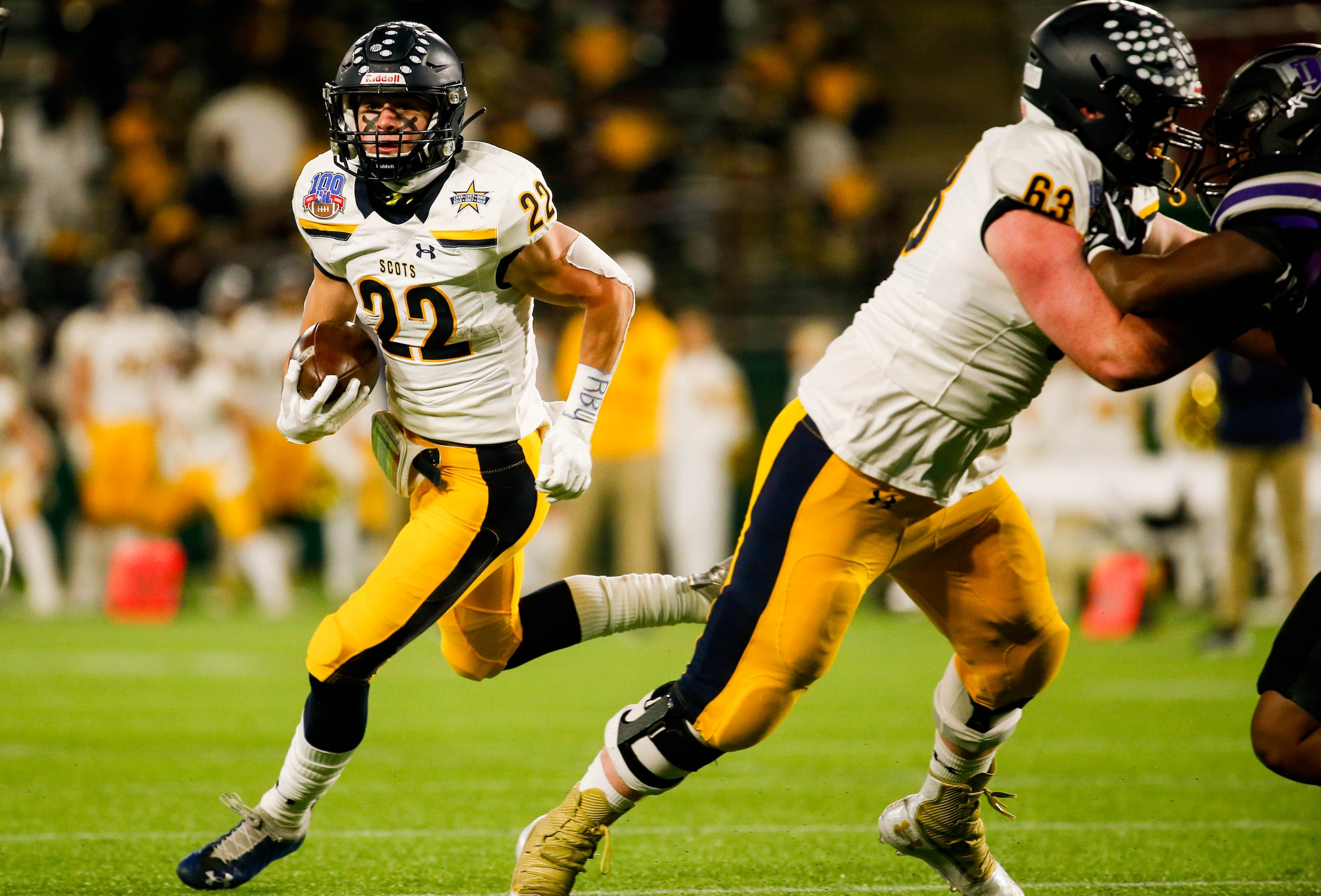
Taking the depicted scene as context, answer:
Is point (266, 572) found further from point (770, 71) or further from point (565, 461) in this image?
point (565, 461)

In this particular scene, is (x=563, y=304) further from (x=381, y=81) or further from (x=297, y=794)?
(x=297, y=794)

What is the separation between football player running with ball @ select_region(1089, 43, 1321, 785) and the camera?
2.71 meters

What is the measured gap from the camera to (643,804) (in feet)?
15.8

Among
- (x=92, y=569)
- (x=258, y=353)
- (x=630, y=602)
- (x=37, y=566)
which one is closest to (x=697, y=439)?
(x=258, y=353)

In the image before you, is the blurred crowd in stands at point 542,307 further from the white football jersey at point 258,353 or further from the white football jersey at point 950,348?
the white football jersey at point 950,348

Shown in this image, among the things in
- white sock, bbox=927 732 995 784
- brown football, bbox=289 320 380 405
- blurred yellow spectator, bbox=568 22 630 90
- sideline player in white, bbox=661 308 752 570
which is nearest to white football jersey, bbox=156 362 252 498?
sideline player in white, bbox=661 308 752 570

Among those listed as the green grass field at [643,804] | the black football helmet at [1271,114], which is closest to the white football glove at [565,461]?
the green grass field at [643,804]

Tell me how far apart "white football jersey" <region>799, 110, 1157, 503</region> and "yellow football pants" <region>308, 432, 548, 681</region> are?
35.1 inches

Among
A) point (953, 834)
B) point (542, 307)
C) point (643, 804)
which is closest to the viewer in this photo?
point (953, 834)

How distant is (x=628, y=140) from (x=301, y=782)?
10310 mm

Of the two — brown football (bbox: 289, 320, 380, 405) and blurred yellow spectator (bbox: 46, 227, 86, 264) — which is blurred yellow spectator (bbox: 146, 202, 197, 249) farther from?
brown football (bbox: 289, 320, 380, 405)

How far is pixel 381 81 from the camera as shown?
348 cm

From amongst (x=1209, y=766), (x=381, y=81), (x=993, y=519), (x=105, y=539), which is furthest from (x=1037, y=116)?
(x=105, y=539)

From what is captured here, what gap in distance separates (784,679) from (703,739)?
20 centimetres
